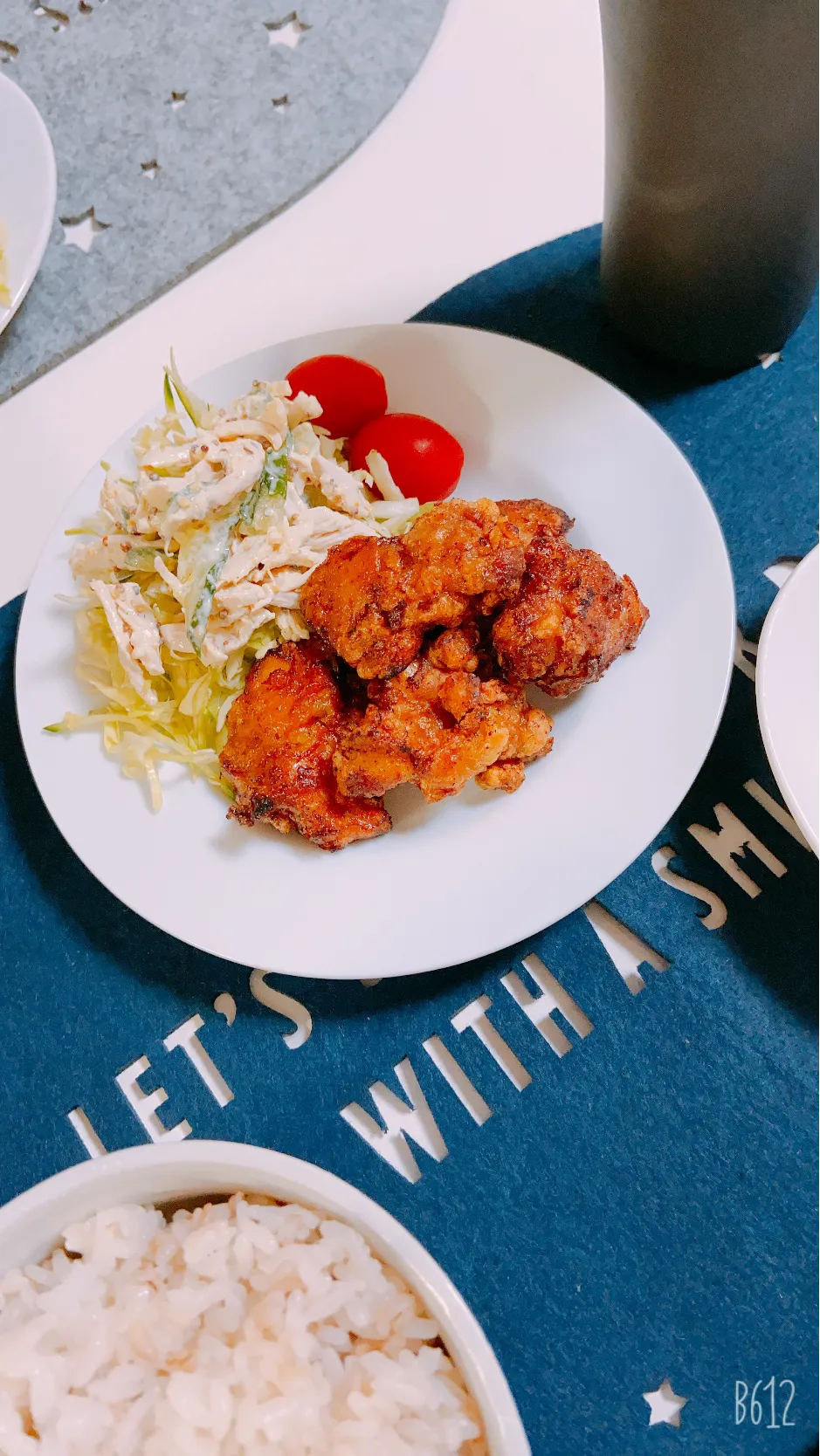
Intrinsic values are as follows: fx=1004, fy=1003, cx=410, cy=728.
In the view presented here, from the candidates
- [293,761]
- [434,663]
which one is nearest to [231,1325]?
[293,761]

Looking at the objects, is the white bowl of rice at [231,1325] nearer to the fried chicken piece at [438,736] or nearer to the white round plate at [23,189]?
the fried chicken piece at [438,736]

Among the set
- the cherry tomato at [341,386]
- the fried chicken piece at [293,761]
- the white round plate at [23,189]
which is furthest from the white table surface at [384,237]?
the fried chicken piece at [293,761]

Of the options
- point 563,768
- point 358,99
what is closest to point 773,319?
point 563,768

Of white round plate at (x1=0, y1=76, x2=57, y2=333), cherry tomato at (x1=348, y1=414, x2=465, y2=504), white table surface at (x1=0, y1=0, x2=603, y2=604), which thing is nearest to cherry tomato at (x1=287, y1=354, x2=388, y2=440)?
cherry tomato at (x1=348, y1=414, x2=465, y2=504)

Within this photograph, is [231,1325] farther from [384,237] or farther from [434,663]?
[384,237]

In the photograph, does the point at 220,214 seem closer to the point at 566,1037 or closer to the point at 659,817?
the point at 659,817

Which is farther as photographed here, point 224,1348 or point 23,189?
point 23,189
